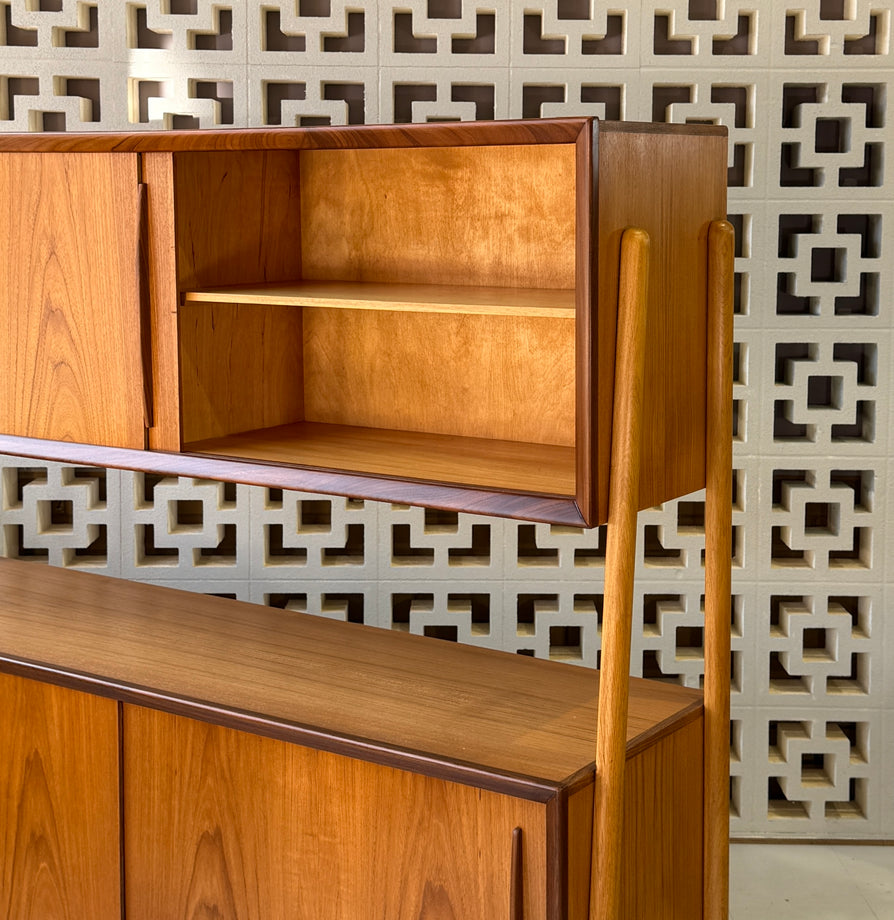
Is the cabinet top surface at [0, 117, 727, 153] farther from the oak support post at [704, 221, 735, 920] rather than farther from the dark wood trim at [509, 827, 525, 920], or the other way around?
the dark wood trim at [509, 827, 525, 920]

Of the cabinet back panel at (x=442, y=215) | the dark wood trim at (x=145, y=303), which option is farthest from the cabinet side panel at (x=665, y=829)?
the dark wood trim at (x=145, y=303)

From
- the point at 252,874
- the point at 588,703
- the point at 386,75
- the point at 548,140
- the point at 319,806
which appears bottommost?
the point at 252,874

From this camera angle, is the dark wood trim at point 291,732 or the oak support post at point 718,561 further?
the oak support post at point 718,561

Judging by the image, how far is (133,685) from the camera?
92.4 inches

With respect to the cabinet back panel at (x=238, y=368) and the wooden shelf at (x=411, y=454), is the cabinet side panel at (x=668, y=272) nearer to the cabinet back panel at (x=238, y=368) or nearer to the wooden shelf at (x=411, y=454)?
the wooden shelf at (x=411, y=454)

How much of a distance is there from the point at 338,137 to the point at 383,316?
627 millimetres

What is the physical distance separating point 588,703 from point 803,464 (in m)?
1.21

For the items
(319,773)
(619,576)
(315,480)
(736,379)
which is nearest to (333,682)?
(319,773)

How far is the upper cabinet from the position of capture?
6.66ft

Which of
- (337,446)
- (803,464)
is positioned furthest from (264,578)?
(803,464)

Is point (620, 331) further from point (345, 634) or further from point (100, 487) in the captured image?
point (100, 487)

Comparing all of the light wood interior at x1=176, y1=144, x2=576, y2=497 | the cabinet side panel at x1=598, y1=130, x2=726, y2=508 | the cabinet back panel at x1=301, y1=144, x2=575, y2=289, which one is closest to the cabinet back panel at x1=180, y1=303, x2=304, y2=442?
the light wood interior at x1=176, y1=144, x2=576, y2=497

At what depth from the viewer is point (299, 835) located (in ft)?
7.32

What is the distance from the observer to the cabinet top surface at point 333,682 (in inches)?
82.1
